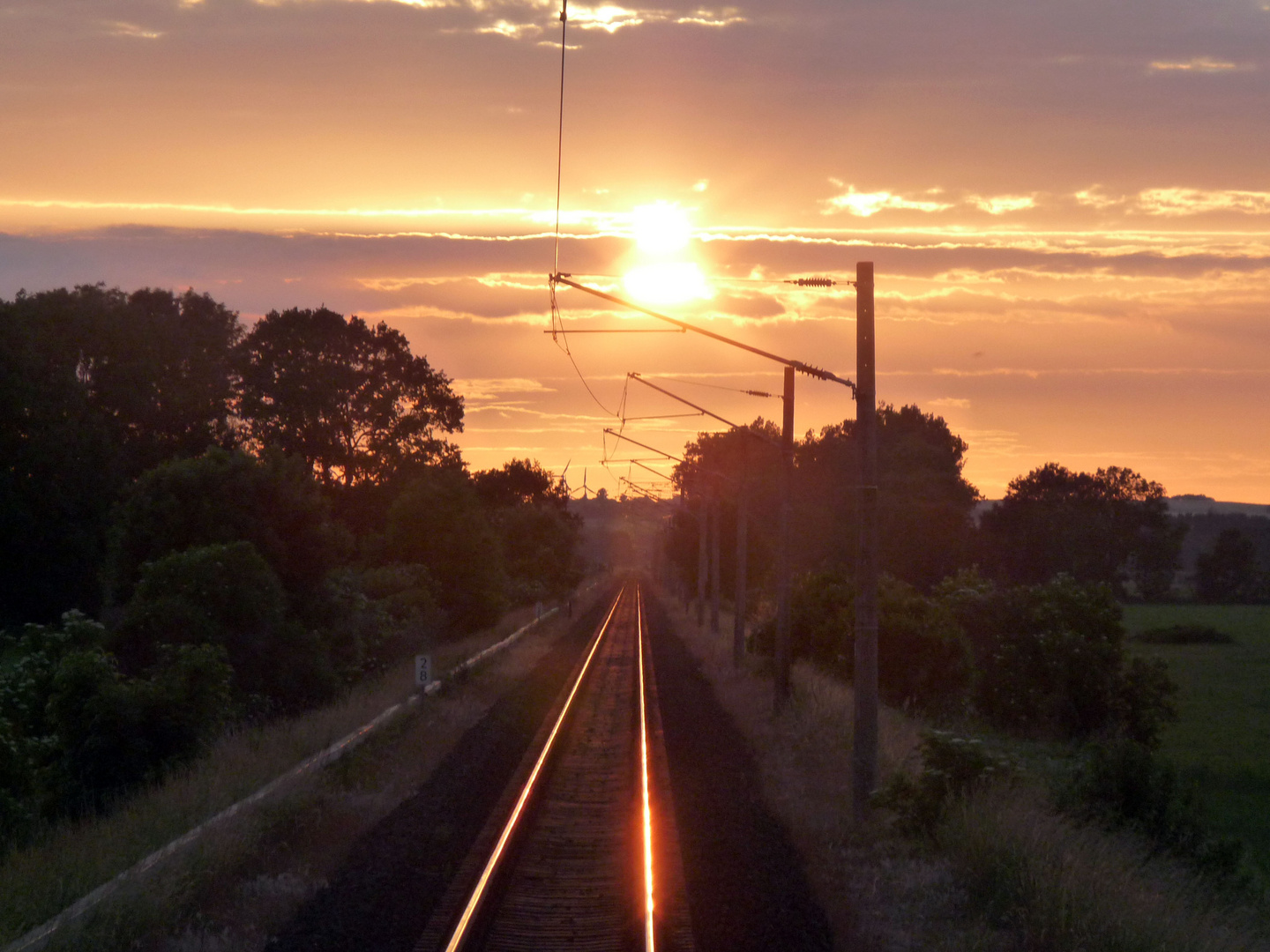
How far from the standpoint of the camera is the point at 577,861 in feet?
37.6

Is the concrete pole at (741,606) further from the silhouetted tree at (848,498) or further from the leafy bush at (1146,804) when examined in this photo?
the silhouetted tree at (848,498)

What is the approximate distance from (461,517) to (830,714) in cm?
2801

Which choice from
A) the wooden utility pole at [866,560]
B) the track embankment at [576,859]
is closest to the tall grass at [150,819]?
the track embankment at [576,859]

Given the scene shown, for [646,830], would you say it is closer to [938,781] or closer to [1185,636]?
[938,781]

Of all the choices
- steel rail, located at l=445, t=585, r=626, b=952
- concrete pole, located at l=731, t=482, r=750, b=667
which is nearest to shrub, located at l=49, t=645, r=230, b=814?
steel rail, located at l=445, t=585, r=626, b=952

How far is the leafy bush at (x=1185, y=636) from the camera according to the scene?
7056cm

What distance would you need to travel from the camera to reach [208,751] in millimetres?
16516

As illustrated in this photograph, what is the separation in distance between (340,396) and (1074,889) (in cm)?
5530

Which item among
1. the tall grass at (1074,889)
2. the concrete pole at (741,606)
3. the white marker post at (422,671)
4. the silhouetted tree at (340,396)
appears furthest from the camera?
the silhouetted tree at (340,396)

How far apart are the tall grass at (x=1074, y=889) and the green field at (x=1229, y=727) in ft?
26.8

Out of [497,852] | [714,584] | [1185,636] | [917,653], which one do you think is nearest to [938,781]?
[497,852]

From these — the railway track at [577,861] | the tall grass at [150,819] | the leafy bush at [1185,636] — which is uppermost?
the tall grass at [150,819]

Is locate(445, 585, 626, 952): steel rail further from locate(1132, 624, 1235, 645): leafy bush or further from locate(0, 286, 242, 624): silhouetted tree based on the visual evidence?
locate(1132, 624, 1235, 645): leafy bush

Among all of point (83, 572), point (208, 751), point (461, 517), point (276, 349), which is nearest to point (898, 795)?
point (208, 751)
